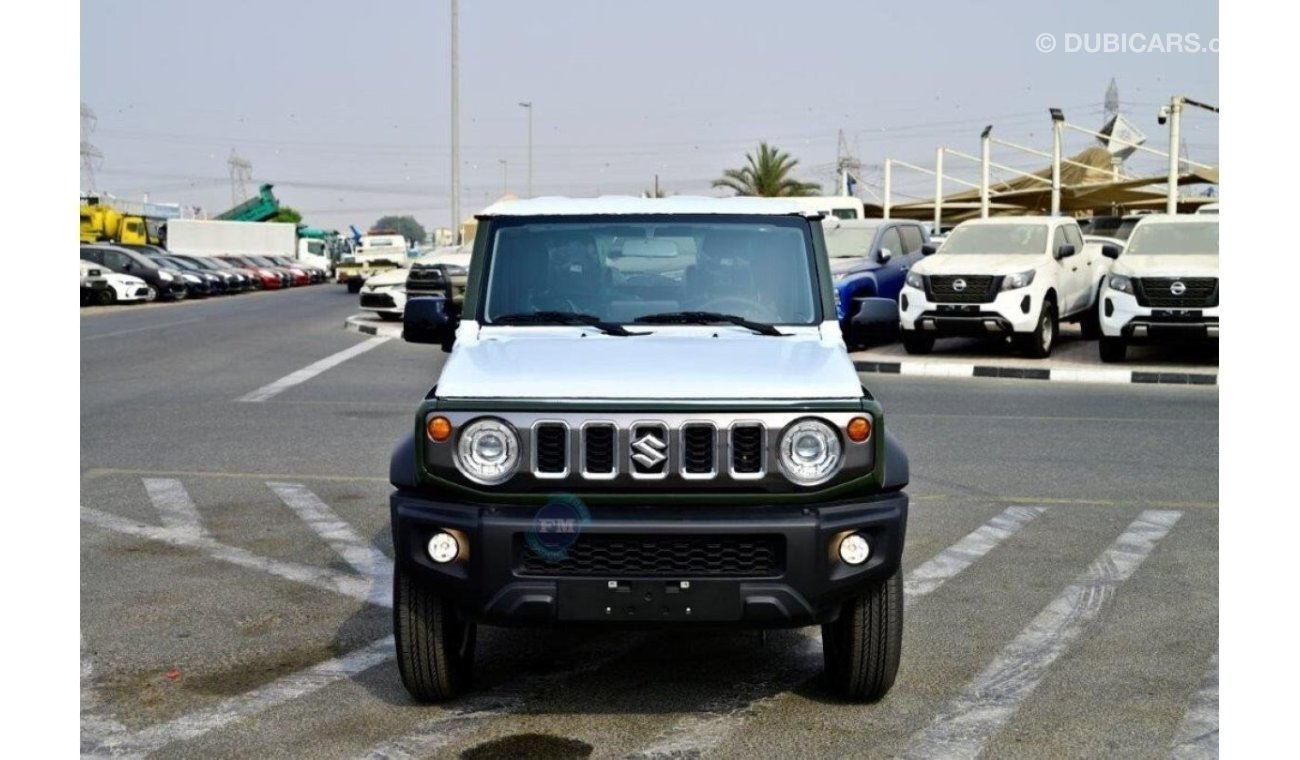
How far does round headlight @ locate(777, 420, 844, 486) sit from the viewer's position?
16.3 feet

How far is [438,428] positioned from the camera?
5012mm

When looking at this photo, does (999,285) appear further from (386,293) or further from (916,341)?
(386,293)

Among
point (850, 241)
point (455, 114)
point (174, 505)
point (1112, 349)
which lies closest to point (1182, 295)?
point (1112, 349)

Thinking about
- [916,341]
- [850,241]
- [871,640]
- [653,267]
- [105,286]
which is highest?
[850,241]

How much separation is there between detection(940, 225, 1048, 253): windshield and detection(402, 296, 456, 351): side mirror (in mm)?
15527

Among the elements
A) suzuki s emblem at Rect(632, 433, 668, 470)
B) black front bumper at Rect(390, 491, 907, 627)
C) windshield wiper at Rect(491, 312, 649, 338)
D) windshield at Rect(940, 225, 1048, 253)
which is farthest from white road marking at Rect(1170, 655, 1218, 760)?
windshield at Rect(940, 225, 1048, 253)

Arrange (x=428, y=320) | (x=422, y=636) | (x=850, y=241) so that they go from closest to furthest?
(x=422, y=636) < (x=428, y=320) < (x=850, y=241)

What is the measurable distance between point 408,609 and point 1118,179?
43.4m

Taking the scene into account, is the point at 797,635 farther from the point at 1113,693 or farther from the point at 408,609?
the point at 408,609

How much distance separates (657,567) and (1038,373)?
15.0 metres

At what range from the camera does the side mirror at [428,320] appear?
6562 mm

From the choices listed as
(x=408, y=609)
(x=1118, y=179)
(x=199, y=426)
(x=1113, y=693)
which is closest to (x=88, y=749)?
(x=408, y=609)

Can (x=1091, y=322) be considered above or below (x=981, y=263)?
below

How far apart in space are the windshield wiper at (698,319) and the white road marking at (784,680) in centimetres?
128
